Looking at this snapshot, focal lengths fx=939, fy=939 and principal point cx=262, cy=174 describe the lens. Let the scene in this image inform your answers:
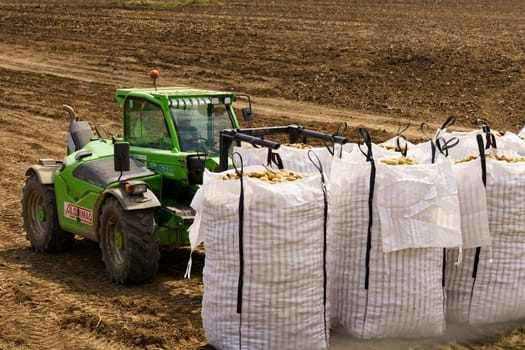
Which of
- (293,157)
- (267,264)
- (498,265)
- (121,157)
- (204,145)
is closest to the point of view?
(267,264)

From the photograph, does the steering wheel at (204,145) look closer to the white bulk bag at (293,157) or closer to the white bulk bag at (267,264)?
the white bulk bag at (293,157)

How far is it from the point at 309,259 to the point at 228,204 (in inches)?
26.4

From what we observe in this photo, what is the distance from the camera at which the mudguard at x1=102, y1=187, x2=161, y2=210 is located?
8.14 m

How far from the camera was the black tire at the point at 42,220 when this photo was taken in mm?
9508

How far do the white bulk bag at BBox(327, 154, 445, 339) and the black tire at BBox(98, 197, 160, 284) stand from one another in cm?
195

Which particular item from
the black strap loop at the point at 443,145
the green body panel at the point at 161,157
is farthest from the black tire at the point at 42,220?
the black strap loop at the point at 443,145

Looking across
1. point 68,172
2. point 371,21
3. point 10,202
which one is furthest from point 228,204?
point 371,21

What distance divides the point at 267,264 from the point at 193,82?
623 inches

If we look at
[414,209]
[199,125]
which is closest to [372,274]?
[414,209]

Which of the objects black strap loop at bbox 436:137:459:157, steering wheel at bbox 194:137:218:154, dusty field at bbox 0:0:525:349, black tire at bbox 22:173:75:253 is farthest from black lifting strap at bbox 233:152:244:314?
black tire at bbox 22:173:75:253

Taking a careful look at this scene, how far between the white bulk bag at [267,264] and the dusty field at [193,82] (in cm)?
52

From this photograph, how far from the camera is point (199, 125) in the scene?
357 inches

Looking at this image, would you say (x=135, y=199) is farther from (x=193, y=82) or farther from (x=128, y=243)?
(x=193, y=82)

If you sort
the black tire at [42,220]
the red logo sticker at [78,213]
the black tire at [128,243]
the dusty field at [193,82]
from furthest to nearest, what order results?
the black tire at [42,220], the red logo sticker at [78,213], the black tire at [128,243], the dusty field at [193,82]
